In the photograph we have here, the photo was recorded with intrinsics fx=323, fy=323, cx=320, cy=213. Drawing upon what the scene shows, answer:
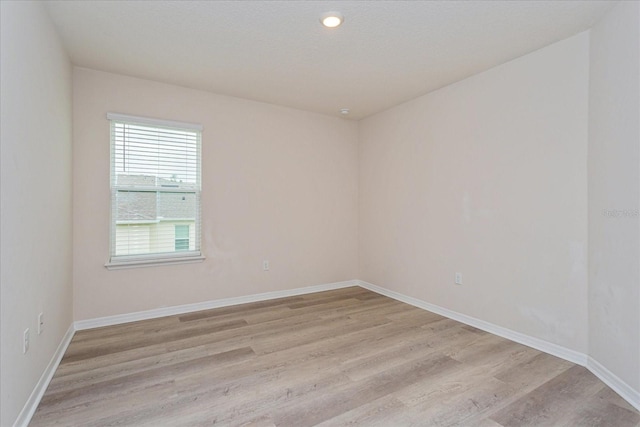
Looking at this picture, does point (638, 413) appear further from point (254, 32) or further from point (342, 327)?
point (254, 32)

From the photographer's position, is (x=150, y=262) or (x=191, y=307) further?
(x=191, y=307)

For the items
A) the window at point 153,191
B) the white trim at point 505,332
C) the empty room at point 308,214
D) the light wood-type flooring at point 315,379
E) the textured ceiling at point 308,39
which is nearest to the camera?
the light wood-type flooring at point 315,379

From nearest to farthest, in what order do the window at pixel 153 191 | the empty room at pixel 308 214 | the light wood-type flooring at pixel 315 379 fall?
the light wood-type flooring at pixel 315 379 → the empty room at pixel 308 214 → the window at pixel 153 191

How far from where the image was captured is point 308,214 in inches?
180

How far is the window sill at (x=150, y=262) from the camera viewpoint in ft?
10.9

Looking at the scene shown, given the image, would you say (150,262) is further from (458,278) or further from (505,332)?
(505,332)

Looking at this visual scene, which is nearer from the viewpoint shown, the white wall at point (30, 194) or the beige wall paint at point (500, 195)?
the white wall at point (30, 194)

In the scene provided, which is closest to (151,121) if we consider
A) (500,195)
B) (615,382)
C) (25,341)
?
(25,341)

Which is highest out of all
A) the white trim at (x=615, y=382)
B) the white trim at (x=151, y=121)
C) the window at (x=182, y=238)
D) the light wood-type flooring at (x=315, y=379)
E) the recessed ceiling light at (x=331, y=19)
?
the recessed ceiling light at (x=331, y=19)

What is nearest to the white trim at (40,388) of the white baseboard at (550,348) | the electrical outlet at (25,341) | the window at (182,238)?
the electrical outlet at (25,341)

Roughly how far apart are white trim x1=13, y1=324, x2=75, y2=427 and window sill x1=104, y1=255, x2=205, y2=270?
0.72m

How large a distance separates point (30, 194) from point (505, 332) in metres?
3.81

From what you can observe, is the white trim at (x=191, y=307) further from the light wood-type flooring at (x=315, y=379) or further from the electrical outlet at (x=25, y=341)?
the electrical outlet at (x=25, y=341)

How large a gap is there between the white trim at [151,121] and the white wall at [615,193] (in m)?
3.70
